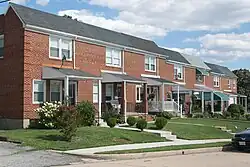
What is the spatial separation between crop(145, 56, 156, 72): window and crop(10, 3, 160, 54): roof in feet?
2.55

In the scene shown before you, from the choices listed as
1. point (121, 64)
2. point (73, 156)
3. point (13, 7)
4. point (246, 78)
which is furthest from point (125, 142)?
point (246, 78)

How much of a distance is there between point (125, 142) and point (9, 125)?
8982 millimetres

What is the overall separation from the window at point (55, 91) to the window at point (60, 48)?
1.80m

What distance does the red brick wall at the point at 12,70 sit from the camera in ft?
79.8

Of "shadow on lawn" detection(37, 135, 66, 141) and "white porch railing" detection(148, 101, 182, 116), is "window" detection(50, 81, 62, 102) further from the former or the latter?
"white porch railing" detection(148, 101, 182, 116)

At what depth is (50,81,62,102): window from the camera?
25.9 m

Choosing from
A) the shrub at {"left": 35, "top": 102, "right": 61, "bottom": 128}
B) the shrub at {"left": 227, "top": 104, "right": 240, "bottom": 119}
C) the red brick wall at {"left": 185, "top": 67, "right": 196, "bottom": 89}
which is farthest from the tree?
the shrub at {"left": 35, "top": 102, "right": 61, "bottom": 128}

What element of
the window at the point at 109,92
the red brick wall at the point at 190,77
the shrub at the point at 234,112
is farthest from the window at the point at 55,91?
the shrub at the point at 234,112

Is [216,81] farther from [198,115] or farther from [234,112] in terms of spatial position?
[198,115]

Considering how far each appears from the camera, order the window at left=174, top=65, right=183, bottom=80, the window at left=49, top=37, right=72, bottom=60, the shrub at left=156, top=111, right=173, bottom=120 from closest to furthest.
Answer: the window at left=49, top=37, right=72, bottom=60 < the shrub at left=156, top=111, right=173, bottom=120 < the window at left=174, top=65, right=183, bottom=80

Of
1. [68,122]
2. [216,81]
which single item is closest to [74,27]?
[68,122]

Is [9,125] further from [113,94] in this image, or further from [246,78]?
[246,78]

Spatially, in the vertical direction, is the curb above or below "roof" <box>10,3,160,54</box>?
below

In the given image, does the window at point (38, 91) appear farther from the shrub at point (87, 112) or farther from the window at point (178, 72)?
the window at point (178, 72)
